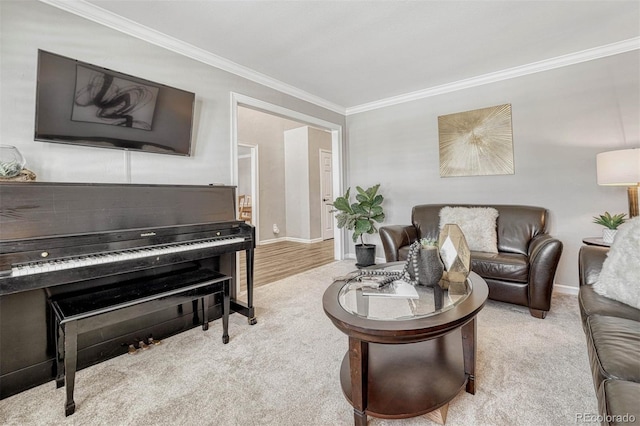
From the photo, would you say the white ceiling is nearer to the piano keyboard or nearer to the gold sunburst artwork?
the gold sunburst artwork

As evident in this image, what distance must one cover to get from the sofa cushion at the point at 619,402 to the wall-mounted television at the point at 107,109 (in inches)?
110

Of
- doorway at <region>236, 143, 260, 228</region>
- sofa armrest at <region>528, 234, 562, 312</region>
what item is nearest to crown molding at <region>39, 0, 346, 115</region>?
doorway at <region>236, 143, 260, 228</region>

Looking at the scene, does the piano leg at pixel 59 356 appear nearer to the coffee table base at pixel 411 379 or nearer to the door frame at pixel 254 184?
the coffee table base at pixel 411 379

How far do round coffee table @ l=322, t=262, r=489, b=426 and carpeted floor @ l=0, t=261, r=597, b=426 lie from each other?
131 mm

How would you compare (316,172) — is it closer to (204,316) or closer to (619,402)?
(204,316)

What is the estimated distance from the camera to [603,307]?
1401 millimetres

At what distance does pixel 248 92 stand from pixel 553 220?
3536 mm

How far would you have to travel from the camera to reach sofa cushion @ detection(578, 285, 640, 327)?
1337 mm

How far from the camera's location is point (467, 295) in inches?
56.4

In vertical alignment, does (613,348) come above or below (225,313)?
above

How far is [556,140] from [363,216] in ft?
7.49

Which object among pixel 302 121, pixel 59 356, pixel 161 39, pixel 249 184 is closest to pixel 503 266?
pixel 302 121

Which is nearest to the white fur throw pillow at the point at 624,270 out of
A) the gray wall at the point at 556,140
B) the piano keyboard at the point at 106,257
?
the gray wall at the point at 556,140

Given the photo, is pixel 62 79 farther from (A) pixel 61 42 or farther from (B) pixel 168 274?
(B) pixel 168 274
